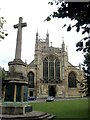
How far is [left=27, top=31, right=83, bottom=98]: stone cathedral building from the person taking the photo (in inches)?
2515

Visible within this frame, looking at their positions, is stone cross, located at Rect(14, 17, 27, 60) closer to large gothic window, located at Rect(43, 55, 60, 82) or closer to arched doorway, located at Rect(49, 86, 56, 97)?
large gothic window, located at Rect(43, 55, 60, 82)

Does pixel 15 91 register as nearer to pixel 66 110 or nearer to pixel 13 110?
pixel 13 110

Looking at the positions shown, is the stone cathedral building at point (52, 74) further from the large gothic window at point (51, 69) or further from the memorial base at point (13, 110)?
the memorial base at point (13, 110)

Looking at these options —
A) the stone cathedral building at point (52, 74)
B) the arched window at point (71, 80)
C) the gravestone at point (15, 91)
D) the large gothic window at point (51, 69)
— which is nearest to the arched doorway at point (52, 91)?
the stone cathedral building at point (52, 74)

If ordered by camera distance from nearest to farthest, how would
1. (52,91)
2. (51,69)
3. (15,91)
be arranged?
(15,91)
(51,69)
(52,91)

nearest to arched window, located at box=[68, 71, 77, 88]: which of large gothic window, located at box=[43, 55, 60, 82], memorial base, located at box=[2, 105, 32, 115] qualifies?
large gothic window, located at box=[43, 55, 60, 82]

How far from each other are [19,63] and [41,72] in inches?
1908

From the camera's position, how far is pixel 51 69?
64562 millimetres

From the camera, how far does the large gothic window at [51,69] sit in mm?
64550

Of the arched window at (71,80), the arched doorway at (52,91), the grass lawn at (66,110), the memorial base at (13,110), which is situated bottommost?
the grass lawn at (66,110)

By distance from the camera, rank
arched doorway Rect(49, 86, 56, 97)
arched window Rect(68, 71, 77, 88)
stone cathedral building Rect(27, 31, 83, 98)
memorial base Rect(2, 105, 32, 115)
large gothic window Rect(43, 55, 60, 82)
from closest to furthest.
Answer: memorial base Rect(2, 105, 32, 115) < stone cathedral building Rect(27, 31, 83, 98) < large gothic window Rect(43, 55, 60, 82) < arched doorway Rect(49, 86, 56, 97) < arched window Rect(68, 71, 77, 88)

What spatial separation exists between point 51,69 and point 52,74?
4.38 feet

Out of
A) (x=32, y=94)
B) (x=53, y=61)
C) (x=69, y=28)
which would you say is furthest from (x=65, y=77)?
(x=69, y=28)

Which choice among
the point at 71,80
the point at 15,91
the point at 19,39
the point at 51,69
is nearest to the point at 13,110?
the point at 15,91
